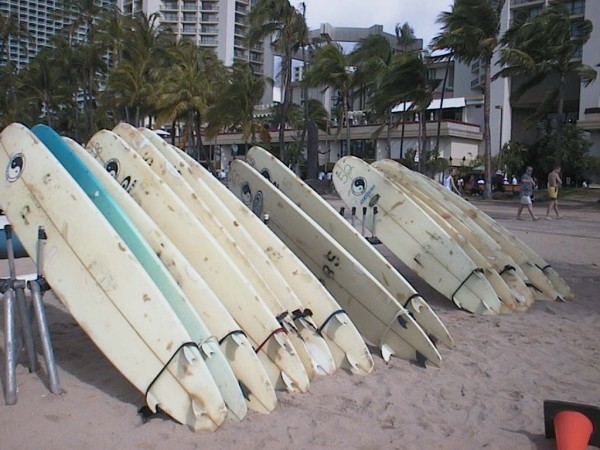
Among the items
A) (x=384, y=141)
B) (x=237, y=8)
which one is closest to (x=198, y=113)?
(x=384, y=141)

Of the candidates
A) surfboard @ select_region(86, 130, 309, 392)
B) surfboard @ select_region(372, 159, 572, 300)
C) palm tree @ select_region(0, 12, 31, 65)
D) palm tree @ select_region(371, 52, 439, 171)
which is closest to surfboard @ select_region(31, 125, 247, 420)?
surfboard @ select_region(86, 130, 309, 392)

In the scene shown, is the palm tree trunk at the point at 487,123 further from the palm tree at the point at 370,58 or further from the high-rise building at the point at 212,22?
the high-rise building at the point at 212,22

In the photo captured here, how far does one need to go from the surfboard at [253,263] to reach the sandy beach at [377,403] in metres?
0.21

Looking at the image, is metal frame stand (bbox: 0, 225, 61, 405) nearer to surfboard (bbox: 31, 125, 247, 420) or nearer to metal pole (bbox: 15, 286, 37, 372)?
metal pole (bbox: 15, 286, 37, 372)

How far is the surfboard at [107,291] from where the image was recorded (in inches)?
133

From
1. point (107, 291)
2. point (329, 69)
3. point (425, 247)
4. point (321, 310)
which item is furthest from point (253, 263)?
point (329, 69)

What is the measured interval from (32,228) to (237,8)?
347ft

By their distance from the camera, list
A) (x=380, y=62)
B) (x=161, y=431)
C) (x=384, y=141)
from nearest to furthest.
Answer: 1. (x=161, y=431)
2. (x=380, y=62)
3. (x=384, y=141)

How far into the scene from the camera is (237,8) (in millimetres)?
102562

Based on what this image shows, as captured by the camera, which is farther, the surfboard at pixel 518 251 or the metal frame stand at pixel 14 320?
the surfboard at pixel 518 251

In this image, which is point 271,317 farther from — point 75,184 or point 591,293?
point 591,293

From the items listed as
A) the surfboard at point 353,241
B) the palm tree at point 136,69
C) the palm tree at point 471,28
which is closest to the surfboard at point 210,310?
the surfboard at point 353,241

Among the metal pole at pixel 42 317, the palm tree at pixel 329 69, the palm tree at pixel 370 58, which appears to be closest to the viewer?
the metal pole at pixel 42 317

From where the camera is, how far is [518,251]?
7.01m
